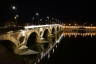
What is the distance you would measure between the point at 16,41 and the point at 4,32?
174 inches

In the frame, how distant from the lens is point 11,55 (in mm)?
26875

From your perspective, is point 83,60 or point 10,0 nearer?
point 83,60

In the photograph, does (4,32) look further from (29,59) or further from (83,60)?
(83,60)

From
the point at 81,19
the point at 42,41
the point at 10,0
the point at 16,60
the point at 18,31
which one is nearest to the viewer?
the point at 16,60

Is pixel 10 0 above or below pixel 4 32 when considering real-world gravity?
above

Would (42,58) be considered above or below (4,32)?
below

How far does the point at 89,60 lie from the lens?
90.8 feet

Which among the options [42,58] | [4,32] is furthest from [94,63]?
[4,32]

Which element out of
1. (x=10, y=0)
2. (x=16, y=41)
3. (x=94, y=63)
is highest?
(x=10, y=0)

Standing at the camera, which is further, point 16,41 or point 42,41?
point 42,41

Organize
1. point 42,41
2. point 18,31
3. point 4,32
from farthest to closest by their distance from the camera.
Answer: point 42,41, point 18,31, point 4,32

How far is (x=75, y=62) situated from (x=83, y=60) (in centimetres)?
191

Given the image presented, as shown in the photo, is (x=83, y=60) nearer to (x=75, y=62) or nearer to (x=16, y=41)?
A: (x=75, y=62)

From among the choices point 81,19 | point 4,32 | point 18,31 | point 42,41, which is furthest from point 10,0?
point 81,19
